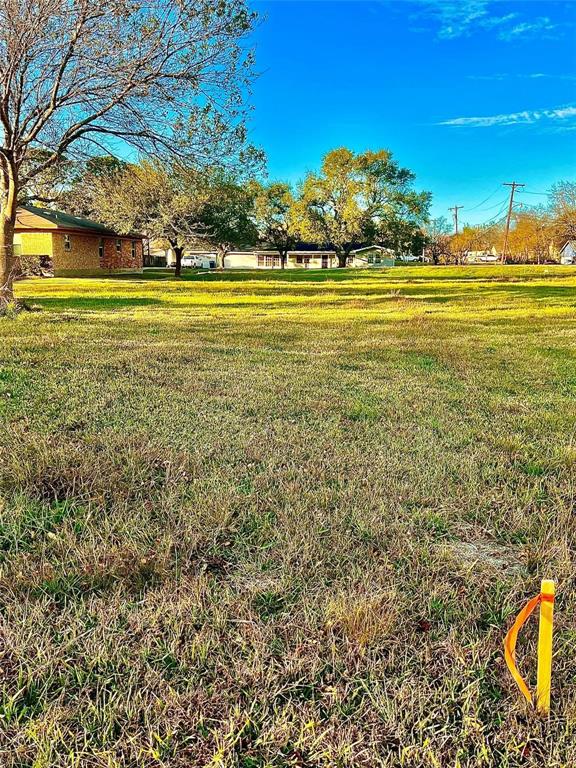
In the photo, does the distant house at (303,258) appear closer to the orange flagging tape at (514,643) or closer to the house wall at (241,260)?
the house wall at (241,260)

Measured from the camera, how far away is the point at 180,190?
12.1 metres

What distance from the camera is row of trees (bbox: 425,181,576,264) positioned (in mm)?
41094

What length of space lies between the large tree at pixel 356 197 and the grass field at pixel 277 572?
47.7 meters

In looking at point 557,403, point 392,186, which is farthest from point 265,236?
point 557,403

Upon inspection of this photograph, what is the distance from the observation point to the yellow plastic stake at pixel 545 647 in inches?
58.1

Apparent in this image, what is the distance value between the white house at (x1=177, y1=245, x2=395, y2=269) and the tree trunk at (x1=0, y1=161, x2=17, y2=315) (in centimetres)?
5322

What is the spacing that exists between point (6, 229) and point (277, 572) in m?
12.1

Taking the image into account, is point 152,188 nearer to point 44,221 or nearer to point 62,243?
point 44,221

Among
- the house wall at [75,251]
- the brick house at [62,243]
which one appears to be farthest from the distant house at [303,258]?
the brick house at [62,243]

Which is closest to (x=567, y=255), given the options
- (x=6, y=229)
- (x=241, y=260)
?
(x=241, y=260)

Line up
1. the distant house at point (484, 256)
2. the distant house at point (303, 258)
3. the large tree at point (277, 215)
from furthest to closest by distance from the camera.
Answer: the distant house at point (484, 256), the distant house at point (303, 258), the large tree at point (277, 215)

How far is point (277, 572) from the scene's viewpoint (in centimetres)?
230

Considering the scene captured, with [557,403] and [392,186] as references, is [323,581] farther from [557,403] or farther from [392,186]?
[392,186]

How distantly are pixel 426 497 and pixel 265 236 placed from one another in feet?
192
